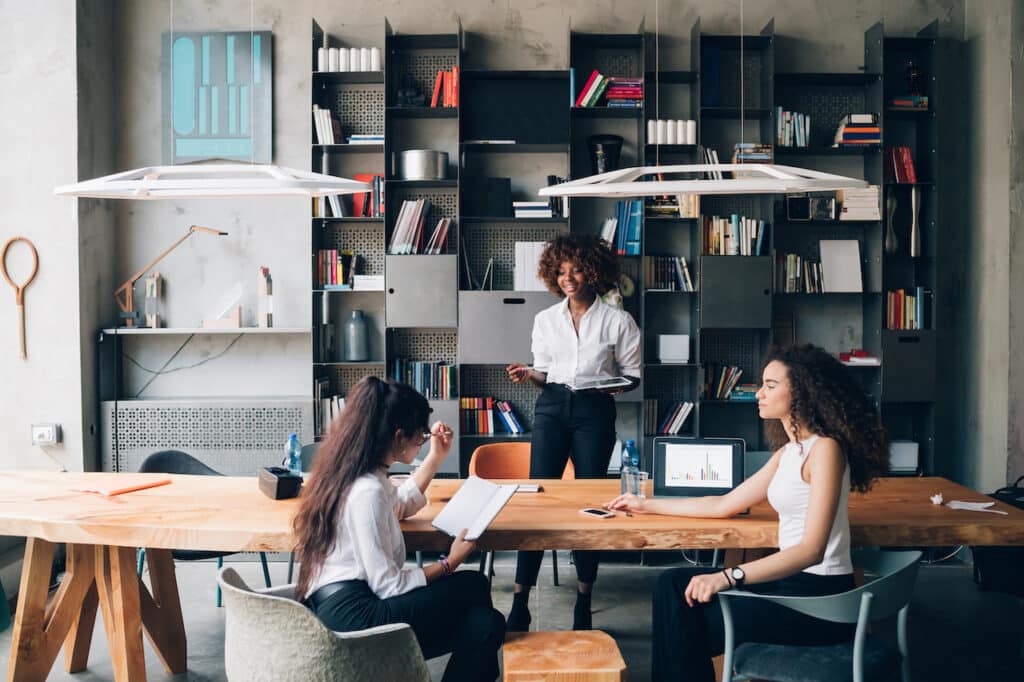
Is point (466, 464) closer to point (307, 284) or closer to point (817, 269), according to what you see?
point (307, 284)

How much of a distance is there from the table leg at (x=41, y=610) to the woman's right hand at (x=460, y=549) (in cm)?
161

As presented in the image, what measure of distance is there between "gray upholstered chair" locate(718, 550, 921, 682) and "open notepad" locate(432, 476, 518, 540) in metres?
0.70

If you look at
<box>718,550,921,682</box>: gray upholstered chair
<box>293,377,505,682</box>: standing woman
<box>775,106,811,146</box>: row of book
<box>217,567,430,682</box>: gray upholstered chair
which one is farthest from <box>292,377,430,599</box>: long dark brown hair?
<box>775,106,811,146</box>: row of book

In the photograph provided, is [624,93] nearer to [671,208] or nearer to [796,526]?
[671,208]

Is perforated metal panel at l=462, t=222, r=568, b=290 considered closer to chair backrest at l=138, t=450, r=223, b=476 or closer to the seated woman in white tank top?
chair backrest at l=138, t=450, r=223, b=476

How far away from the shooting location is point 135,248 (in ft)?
18.6

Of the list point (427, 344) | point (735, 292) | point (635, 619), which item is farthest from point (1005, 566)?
point (427, 344)

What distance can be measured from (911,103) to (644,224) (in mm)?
1750

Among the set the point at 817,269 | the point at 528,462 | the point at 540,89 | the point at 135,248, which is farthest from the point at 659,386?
the point at 135,248

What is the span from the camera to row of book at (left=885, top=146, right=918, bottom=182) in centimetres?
550

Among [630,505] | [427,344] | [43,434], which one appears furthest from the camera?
[427,344]

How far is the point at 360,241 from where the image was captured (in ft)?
18.8

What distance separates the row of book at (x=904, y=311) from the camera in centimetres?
552

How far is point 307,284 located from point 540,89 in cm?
187
